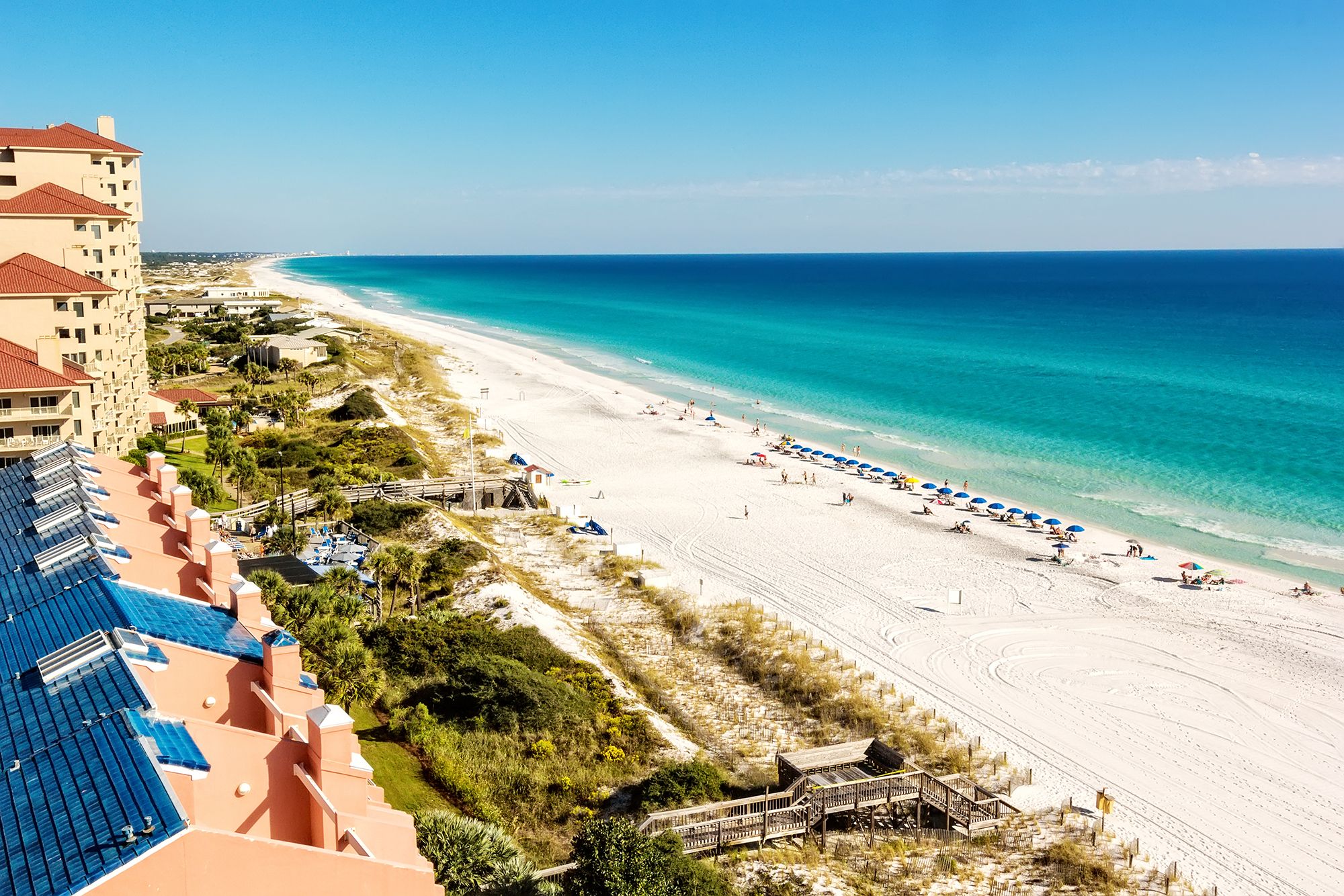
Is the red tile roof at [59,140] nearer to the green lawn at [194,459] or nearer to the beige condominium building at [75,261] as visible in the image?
the beige condominium building at [75,261]

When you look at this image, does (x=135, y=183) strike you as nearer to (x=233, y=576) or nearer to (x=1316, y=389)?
(x=233, y=576)

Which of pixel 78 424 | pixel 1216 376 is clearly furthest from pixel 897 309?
pixel 78 424

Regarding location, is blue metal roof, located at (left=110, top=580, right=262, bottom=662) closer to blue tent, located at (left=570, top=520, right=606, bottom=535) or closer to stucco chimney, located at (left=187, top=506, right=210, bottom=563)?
stucco chimney, located at (left=187, top=506, right=210, bottom=563)

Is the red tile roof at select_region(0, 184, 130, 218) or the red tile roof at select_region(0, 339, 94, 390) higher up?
the red tile roof at select_region(0, 184, 130, 218)

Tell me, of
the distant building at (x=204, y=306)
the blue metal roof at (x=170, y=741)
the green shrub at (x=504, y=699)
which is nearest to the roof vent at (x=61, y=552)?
the blue metal roof at (x=170, y=741)

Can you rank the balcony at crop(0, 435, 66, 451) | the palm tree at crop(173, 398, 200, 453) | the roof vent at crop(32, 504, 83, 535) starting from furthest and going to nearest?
1. the palm tree at crop(173, 398, 200, 453)
2. the balcony at crop(0, 435, 66, 451)
3. the roof vent at crop(32, 504, 83, 535)

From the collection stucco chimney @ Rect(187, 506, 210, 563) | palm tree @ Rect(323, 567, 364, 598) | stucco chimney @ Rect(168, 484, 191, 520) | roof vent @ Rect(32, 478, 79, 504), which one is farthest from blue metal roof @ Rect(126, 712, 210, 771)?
palm tree @ Rect(323, 567, 364, 598)

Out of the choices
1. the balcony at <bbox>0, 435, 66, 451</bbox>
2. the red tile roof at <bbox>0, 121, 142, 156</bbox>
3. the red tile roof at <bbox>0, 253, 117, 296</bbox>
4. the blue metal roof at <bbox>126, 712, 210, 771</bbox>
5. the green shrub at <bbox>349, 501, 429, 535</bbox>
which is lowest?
the green shrub at <bbox>349, 501, 429, 535</bbox>
